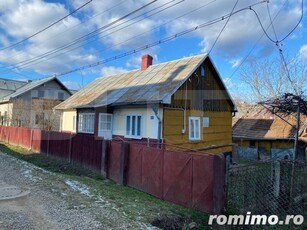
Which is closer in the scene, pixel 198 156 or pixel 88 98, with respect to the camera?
pixel 198 156

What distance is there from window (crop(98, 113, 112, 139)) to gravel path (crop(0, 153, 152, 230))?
7019mm

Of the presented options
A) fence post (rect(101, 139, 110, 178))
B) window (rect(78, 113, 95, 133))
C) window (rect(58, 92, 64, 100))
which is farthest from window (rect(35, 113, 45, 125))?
fence post (rect(101, 139, 110, 178))

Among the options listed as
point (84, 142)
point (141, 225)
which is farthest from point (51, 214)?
point (84, 142)

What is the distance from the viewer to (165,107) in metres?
12.7

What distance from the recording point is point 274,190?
20.6 ft

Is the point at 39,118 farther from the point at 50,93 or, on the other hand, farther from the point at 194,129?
the point at 194,129

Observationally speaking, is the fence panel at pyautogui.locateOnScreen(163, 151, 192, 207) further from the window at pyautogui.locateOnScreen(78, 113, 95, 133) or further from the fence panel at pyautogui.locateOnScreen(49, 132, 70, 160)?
the window at pyautogui.locateOnScreen(78, 113, 95, 133)

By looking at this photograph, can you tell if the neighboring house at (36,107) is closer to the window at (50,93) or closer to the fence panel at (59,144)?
the window at (50,93)

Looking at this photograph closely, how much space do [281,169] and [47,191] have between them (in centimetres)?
566

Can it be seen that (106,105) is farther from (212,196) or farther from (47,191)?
(212,196)

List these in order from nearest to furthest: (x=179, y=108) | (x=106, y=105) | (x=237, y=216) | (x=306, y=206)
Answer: (x=237, y=216) → (x=306, y=206) → (x=179, y=108) → (x=106, y=105)

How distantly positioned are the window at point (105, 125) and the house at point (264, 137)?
9.62m

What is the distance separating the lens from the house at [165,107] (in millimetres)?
12953

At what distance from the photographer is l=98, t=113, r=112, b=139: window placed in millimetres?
15012
